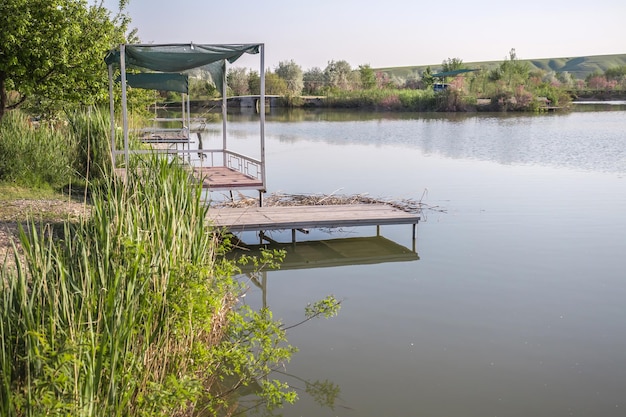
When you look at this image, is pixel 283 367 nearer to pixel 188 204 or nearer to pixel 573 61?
pixel 188 204

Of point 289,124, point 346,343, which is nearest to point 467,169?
point 346,343

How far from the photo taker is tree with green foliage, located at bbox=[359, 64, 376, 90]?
51.2 metres

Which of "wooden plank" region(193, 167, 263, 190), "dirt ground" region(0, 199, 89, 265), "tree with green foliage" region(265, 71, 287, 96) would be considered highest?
"tree with green foliage" region(265, 71, 287, 96)

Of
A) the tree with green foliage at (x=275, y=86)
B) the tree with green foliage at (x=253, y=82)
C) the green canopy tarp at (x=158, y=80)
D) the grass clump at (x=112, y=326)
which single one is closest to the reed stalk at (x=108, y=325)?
the grass clump at (x=112, y=326)

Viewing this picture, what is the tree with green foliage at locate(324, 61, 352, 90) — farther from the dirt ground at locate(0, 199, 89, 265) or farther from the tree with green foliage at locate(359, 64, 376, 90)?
the dirt ground at locate(0, 199, 89, 265)

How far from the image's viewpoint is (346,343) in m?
5.38

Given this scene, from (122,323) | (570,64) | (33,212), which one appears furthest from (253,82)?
(570,64)

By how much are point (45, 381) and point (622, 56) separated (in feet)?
458

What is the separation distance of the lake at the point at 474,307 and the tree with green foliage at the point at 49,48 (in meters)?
3.36

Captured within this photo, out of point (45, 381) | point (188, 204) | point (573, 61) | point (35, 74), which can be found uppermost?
point (573, 61)

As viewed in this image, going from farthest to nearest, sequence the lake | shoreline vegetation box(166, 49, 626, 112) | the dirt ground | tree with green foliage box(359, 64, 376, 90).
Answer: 1. tree with green foliage box(359, 64, 376, 90)
2. shoreline vegetation box(166, 49, 626, 112)
3. the dirt ground
4. the lake

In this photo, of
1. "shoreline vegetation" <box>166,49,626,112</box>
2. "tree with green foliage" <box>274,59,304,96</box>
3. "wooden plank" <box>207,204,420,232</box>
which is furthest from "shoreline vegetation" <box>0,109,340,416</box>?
"tree with green foliage" <box>274,59,304,96</box>

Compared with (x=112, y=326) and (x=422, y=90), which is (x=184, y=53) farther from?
(x=422, y=90)

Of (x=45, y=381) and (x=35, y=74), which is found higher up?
(x=35, y=74)
